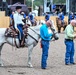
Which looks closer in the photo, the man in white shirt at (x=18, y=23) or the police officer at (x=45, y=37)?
the police officer at (x=45, y=37)

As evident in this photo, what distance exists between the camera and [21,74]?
1205 centimetres

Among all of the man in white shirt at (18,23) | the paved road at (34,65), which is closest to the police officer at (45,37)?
the paved road at (34,65)

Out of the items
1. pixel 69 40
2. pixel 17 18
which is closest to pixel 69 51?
pixel 69 40

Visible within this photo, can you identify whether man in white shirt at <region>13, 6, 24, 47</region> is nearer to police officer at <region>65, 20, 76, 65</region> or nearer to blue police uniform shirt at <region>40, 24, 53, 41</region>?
blue police uniform shirt at <region>40, 24, 53, 41</region>

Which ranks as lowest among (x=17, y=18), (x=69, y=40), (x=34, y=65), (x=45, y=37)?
(x=34, y=65)

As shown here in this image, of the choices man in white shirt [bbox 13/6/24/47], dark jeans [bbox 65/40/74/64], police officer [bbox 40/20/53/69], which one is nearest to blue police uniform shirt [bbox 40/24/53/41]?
police officer [bbox 40/20/53/69]

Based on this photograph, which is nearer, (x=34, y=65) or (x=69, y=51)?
(x=34, y=65)

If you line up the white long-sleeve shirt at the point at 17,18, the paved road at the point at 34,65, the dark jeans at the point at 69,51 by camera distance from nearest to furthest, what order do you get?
the paved road at the point at 34,65 < the white long-sleeve shirt at the point at 17,18 < the dark jeans at the point at 69,51

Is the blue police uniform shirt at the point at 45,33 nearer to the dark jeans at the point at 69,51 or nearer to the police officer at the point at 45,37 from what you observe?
the police officer at the point at 45,37

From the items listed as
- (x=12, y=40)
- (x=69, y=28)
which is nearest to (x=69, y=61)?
(x=69, y=28)

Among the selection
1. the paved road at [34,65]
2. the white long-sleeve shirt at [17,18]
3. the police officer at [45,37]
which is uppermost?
the white long-sleeve shirt at [17,18]

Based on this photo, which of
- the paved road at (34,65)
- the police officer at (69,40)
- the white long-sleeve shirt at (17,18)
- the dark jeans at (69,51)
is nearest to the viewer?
the paved road at (34,65)

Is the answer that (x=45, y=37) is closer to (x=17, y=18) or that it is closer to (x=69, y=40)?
(x=17, y=18)

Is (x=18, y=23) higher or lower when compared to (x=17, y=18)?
lower
